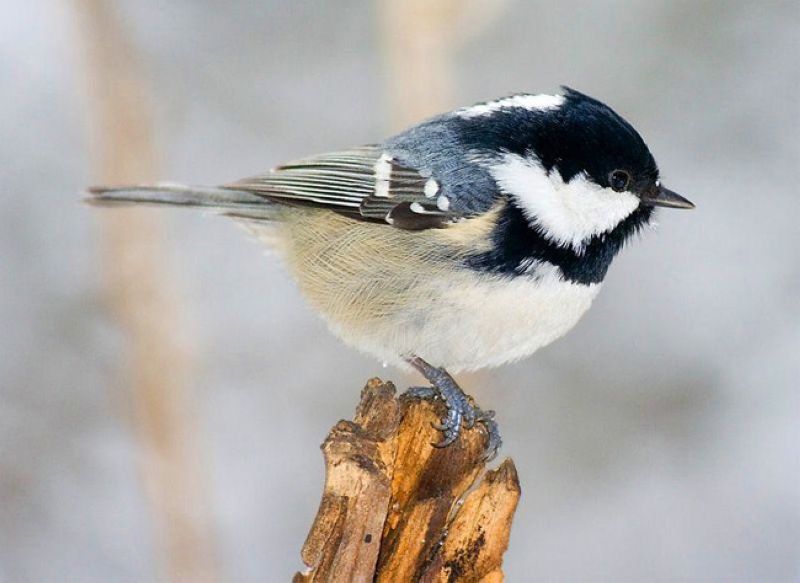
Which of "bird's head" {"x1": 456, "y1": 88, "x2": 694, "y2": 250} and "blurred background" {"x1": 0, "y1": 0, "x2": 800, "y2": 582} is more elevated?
"blurred background" {"x1": 0, "y1": 0, "x2": 800, "y2": 582}

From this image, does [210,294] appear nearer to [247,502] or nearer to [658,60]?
[247,502]

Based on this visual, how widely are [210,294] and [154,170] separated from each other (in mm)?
1011

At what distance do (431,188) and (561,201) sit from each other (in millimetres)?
394

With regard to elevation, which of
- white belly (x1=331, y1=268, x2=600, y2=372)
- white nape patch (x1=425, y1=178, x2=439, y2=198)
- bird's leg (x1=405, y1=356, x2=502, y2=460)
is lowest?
bird's leg (x1=405, y1=356, x2=502, y2=460)

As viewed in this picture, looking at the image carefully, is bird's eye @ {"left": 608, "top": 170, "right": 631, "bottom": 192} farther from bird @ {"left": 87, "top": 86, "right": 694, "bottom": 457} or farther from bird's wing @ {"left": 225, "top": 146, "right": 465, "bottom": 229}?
bird's wing @ {"left": 225, "top": 146, "right": 465, "bottom": 229}

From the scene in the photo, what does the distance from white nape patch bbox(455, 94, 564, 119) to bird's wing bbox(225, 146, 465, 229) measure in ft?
0.79

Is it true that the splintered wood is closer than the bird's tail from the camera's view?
Yes

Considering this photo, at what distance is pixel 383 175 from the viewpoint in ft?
10.7

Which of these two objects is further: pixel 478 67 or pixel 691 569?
pixel 478 67

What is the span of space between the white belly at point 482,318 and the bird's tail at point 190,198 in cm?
78

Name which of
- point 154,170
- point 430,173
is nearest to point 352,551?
point 430,173

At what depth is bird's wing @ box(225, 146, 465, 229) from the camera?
309cm

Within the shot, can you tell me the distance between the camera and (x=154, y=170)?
4469 millimetres

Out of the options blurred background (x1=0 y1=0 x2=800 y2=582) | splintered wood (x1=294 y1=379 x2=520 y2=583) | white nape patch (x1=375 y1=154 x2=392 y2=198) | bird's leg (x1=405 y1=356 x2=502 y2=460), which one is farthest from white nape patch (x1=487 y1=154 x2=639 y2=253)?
blurred background (x1=0 y1=0 x2=800 y2=582)
